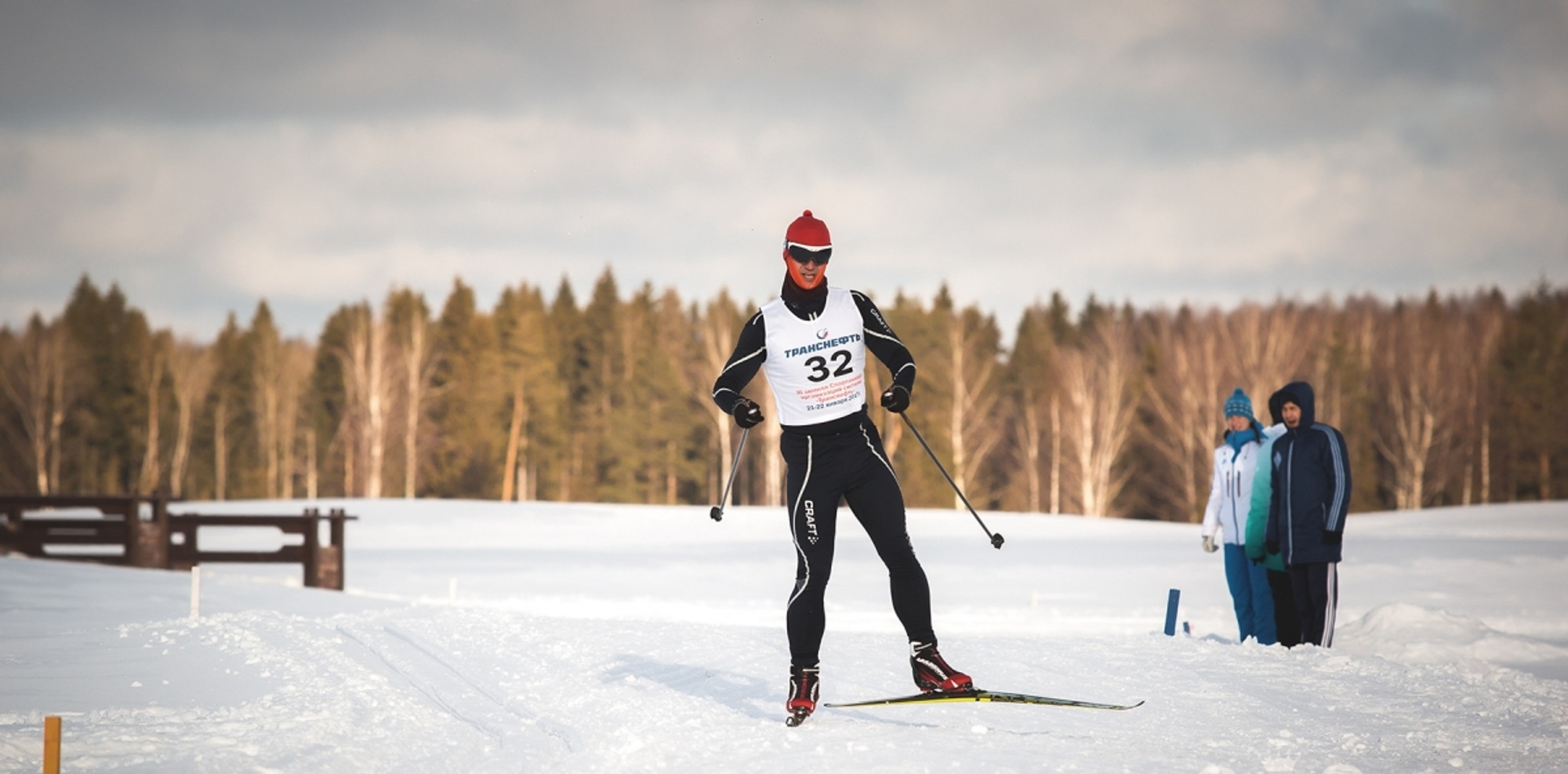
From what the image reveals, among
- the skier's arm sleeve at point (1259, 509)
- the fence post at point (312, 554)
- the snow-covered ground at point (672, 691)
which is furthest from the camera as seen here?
the fence post at point (312, 554)

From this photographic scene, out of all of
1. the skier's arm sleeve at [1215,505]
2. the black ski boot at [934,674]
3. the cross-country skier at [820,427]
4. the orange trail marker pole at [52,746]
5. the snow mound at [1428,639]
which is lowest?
the snow mound at [1428,639]

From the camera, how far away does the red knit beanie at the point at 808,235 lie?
5.49 m

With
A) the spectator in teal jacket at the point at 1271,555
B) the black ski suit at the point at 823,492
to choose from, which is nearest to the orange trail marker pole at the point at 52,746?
the black ski suit at the point at 823,492

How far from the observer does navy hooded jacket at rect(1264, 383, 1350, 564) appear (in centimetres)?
833

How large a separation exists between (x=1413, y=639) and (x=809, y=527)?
6501mm

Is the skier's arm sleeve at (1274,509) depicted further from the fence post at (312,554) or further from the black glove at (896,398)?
the fence post at (312,554)

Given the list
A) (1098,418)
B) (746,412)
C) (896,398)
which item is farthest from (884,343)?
(1098,418)

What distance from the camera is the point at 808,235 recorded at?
18.1 ft

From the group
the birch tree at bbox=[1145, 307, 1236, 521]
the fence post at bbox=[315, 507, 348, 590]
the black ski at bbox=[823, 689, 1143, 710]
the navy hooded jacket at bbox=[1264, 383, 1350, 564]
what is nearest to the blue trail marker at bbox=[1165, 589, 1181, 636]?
the navy hooded jacket at bbox=[1264, 383, 1350, 564]

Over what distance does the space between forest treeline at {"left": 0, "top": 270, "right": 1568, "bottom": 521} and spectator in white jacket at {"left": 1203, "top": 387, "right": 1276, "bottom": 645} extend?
37.7 meters

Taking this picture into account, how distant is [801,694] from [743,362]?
145 centimetres

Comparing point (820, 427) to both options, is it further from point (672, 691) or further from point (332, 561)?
point (332, 561)

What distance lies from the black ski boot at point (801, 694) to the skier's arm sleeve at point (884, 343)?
4.39 feet

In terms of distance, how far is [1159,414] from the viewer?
5491 centimetres
